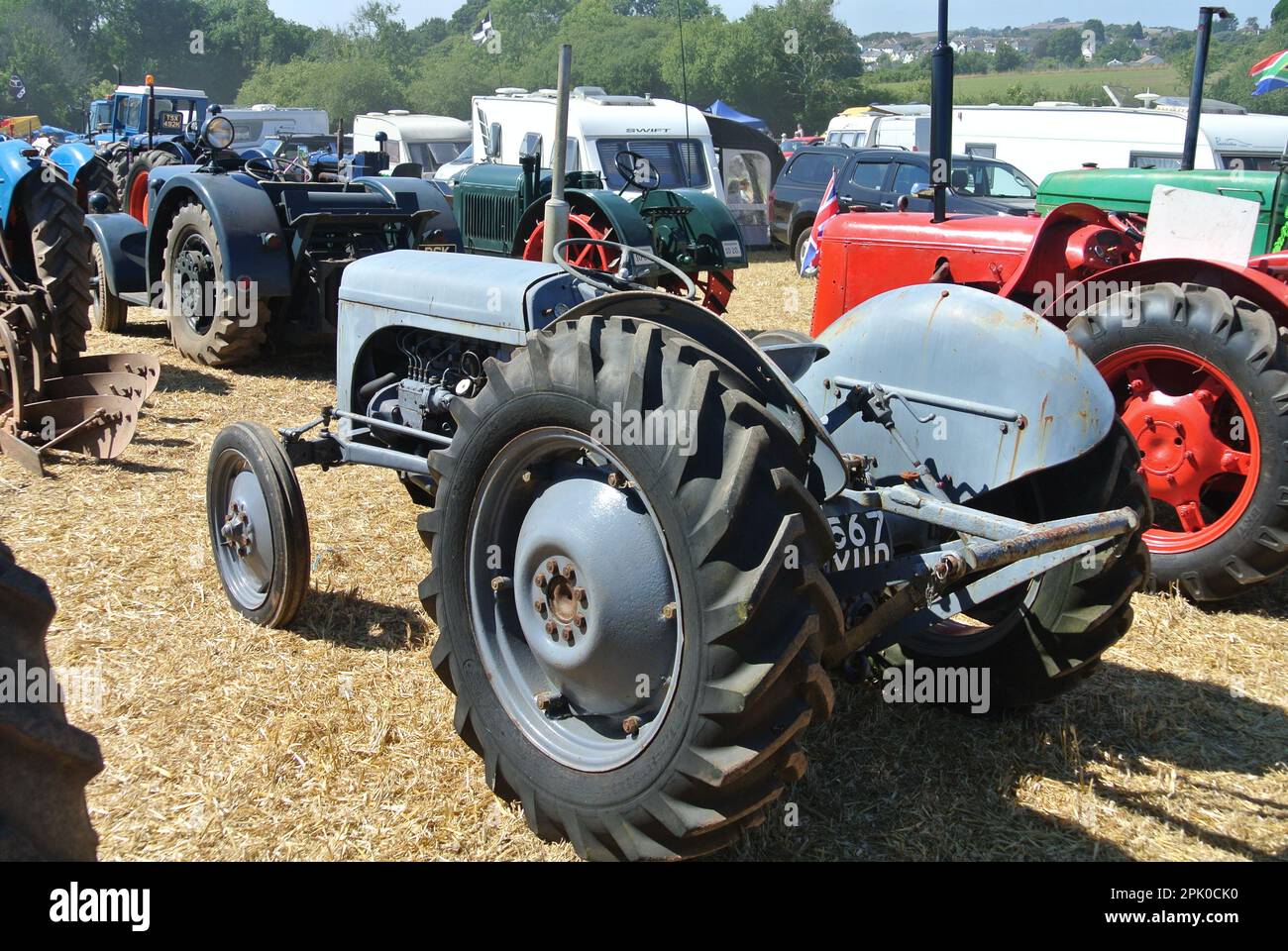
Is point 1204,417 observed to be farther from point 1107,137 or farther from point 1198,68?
point 1107,137

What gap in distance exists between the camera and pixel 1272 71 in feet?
32.9

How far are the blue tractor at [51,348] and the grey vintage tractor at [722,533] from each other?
8.73 ft

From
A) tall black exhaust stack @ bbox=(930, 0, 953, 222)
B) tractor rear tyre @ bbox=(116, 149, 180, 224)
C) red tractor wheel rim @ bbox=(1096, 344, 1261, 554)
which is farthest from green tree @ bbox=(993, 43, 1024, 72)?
red tractor wheel rim @ bbox=(1096, 344, 1261, 554)

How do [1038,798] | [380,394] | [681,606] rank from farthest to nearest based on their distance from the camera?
[380,394], [1038,798], [681,606]

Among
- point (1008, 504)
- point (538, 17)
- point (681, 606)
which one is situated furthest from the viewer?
point (538, 17)

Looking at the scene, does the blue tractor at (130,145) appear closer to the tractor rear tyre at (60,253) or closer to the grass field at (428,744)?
the tractor rear tyre at (60,253)

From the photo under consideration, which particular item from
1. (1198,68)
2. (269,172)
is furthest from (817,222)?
(269,172)

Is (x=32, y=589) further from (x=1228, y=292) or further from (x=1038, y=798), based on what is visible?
(x=1228, y=292)

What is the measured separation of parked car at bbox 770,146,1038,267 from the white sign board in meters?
8.04

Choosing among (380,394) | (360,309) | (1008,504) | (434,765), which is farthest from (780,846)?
(360,309)

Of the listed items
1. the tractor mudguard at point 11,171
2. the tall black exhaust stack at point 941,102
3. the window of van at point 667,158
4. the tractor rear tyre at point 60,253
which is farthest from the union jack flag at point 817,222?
the tractor mudguard at point 11,171

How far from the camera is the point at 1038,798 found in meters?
3.03

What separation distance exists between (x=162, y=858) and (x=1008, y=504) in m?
2.55

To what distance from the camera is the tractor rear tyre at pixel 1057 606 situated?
9.78 ft
